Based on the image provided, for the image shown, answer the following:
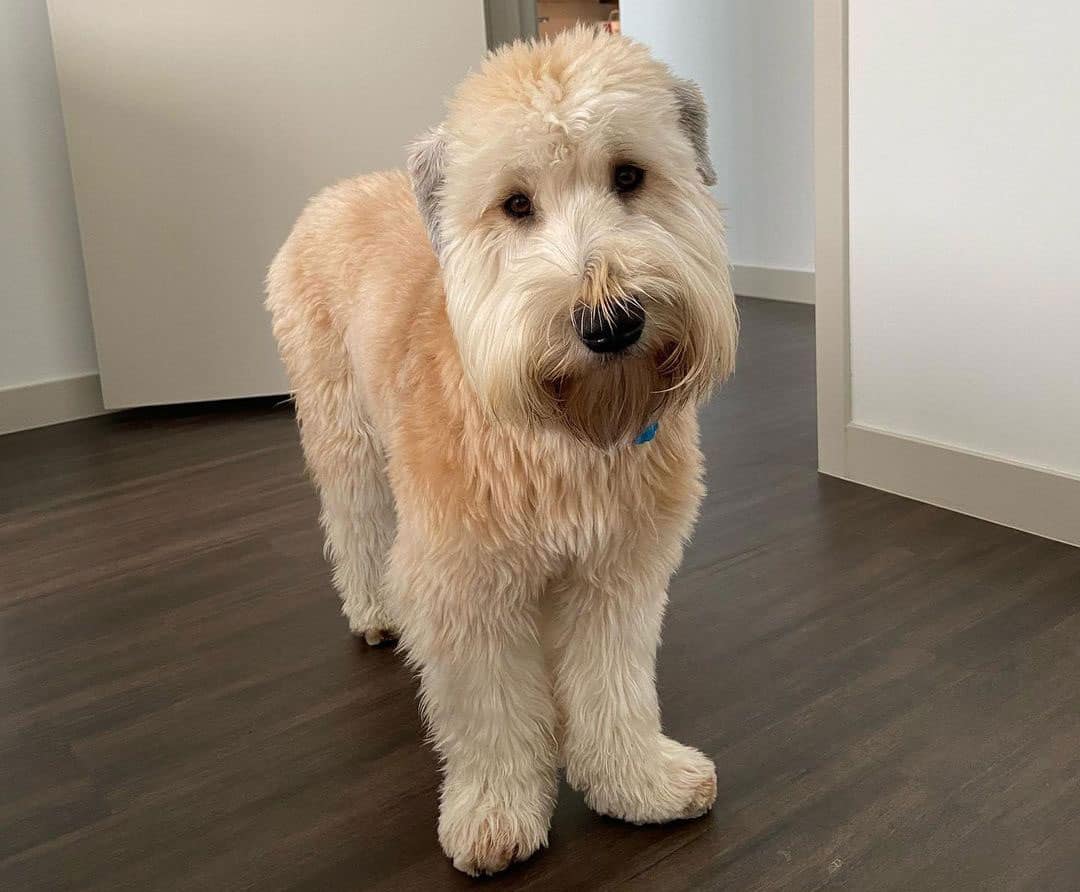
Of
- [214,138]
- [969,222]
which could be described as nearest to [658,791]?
[969,222]

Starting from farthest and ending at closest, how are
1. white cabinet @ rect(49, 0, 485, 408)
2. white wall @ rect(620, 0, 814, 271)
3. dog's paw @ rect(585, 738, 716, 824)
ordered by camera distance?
white wall @ rect(620, 0, 814, 271)
white cabinet @ rect(49, 0, 485, 408)
dog's paw @ rect(585, 738, 716, 824)

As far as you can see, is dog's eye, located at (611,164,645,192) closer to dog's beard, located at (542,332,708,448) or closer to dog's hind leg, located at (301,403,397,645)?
dog's beard, located at (542,332,708,448)

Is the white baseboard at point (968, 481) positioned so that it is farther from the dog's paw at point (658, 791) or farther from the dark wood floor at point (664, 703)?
the dog's paw at point (658, 791)

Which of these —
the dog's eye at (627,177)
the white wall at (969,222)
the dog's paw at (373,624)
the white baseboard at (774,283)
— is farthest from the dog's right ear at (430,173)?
the white baseboard at (774,283)

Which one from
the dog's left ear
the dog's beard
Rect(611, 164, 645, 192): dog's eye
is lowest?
the dog's beard

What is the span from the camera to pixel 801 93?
4.74 meters

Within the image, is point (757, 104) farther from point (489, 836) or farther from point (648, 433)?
point (489, 836)

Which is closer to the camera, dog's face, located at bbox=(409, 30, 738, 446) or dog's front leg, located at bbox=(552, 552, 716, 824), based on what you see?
dog's face, located at bbox=(409, 30, 738, 446)

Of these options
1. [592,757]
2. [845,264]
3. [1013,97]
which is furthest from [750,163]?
[592,757]

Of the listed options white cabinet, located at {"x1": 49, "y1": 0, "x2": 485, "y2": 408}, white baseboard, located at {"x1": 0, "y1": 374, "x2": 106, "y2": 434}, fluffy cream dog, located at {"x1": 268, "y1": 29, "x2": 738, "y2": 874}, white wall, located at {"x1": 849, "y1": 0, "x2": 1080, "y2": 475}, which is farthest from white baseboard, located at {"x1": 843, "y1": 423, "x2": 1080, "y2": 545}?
white baseboard, located at {"x1": 0, "y1": 374, "x2": 106, "y2": 434}

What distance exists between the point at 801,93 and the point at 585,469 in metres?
3.99

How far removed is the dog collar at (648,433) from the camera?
4.00ft

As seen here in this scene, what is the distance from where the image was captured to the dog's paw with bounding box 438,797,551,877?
1366mm

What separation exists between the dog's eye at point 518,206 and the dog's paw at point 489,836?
77cm
